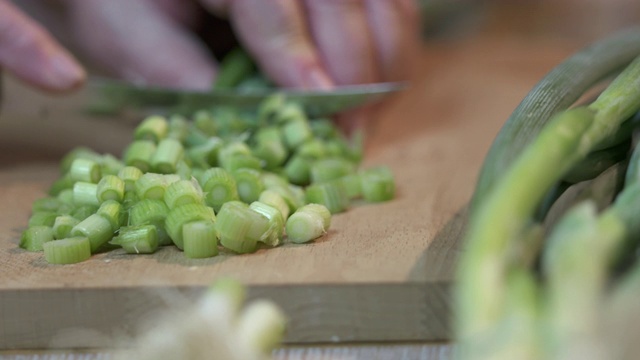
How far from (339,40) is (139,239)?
1095mm

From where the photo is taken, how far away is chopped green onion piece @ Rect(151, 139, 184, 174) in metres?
1.40

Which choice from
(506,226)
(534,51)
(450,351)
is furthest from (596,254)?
(534,51)

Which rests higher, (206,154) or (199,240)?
(206,154)

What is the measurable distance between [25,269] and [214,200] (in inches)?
11.7

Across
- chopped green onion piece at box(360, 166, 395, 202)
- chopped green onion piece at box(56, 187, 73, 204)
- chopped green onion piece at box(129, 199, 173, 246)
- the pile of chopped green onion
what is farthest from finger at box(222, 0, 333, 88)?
chopped green onion piece at box(129, 199, 173, 246)

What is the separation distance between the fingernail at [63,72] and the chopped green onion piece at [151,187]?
56cm

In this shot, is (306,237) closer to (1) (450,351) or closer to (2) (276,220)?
(2) (276,220)

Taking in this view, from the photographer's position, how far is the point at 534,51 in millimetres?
3248

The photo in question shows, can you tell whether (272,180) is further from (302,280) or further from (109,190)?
(302,280)

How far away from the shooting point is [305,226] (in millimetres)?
1184

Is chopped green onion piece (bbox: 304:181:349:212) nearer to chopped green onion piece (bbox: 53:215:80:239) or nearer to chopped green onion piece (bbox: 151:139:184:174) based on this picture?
chopped green onion piece (bbox: 151:139:184:174)

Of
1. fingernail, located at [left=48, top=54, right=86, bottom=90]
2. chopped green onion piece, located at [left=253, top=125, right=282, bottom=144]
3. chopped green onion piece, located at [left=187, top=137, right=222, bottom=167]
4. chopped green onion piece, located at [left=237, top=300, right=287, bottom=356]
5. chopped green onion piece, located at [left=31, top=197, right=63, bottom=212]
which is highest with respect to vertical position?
fingernail, located at [left=48, top=54, right=86, bottom=90]

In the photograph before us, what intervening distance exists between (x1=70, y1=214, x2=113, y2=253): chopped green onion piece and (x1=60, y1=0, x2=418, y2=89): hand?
916 mm

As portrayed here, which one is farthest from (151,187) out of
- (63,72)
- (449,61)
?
(449,61)
